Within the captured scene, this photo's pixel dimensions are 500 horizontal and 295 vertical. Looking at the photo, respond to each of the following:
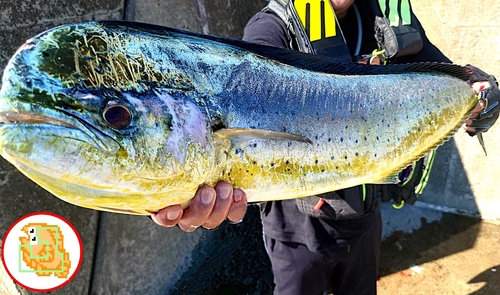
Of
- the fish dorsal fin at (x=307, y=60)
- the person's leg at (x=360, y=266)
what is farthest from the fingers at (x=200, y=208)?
the person's leg at (x=360, y=266)

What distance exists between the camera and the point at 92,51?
3.49ft

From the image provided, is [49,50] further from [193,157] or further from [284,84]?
[284,84]

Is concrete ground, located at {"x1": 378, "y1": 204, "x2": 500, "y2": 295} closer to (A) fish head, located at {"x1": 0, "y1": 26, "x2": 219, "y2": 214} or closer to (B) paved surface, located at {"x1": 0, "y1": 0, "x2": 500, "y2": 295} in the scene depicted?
(B) paved surface, located at {"x1": 0, "y1": 0, "x2": 500, "y2": 295}

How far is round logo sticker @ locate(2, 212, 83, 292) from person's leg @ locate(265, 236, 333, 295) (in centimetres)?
136

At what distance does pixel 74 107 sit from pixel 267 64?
642 mm

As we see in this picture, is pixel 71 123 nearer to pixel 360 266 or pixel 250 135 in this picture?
pixel 250 135

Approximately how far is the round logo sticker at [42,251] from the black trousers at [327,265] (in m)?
1.32

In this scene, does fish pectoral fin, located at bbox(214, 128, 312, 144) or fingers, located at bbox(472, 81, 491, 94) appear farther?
fingers, located at bbox(472, 81, 491, 94)

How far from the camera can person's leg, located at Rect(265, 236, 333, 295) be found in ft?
7.57

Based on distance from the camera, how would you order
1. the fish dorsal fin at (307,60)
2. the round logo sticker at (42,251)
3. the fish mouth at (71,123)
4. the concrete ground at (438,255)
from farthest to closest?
the concrete ground at (438,255) < the round logo sticker at (42,251) < the fish dorsal fin at (307,60) < the fish mouth at (71,123)

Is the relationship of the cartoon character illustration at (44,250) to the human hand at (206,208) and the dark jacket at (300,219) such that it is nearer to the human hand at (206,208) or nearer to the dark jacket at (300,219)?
the dark jacket at (300,219)

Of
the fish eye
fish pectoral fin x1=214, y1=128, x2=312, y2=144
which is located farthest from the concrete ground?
the fish eye

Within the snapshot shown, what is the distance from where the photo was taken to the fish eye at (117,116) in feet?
3.44

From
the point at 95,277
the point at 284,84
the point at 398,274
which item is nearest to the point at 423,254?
the point at 398,274
